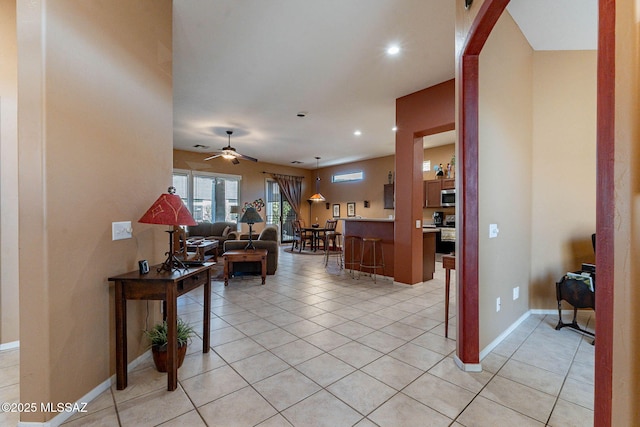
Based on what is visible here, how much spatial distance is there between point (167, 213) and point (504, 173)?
297cm

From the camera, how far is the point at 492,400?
1.79 meters

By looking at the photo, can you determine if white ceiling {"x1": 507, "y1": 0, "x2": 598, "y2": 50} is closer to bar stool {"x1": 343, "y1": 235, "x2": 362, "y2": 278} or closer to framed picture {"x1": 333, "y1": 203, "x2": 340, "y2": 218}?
bar stool {"x1": 343, "y1": 235, "x2": 362, "y2": 278}

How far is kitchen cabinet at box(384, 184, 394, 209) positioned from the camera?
28.6 feet

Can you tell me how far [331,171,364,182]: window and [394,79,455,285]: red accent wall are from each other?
5.22m

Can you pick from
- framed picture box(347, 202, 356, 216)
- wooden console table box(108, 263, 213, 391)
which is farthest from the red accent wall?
framed picture box(347, 202, 356, 216)

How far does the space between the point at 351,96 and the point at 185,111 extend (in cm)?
312

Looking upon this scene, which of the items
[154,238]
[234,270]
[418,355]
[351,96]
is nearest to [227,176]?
[234,270]

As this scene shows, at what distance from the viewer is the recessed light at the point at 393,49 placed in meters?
3.13

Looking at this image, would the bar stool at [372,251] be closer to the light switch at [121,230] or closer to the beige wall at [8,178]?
the light switch at [121,230]

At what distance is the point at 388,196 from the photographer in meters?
8.81

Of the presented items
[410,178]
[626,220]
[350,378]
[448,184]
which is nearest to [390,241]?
[410,178]

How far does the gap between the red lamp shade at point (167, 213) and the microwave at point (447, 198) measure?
6868 millimetres

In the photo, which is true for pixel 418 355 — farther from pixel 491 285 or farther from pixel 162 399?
pixel 162 399

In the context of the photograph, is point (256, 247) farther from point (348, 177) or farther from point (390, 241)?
point (348, 177)
